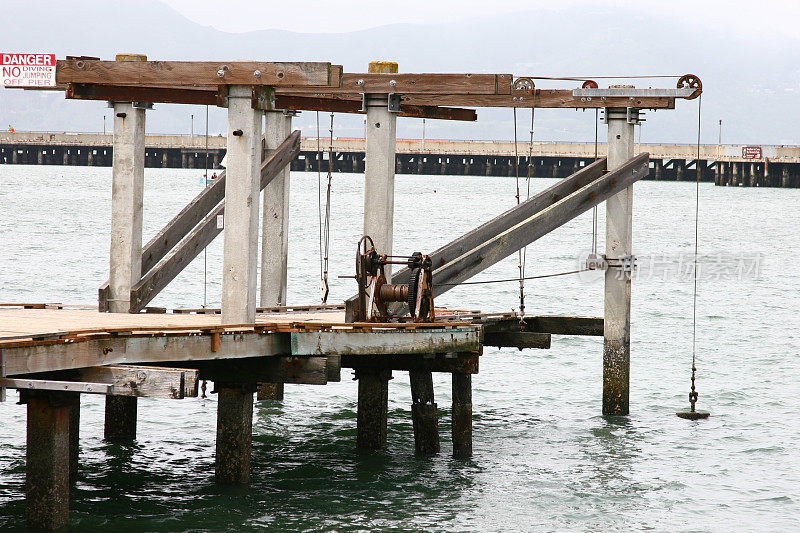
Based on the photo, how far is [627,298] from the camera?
63.1 ft

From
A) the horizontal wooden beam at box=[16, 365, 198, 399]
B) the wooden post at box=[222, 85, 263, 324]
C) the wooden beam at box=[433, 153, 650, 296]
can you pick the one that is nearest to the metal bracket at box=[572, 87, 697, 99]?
the wooden beam at box=[433, 153, 650, 296]

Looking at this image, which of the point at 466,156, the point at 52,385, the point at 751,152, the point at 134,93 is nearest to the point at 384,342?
the point at 52,385

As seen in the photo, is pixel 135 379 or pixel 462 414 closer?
pixel 135 379

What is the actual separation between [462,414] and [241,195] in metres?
4.60

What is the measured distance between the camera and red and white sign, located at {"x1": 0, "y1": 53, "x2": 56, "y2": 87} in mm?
15195

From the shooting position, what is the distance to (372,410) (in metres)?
17.2

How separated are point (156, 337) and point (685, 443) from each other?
10176 mm

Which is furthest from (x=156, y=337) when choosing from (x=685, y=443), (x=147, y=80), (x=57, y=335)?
(x=685, y=443)

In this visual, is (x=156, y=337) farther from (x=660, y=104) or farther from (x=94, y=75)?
(x=660, y=104)

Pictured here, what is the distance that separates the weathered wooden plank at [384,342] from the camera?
1409 cm

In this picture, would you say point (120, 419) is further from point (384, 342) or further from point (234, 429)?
point (384, 342)

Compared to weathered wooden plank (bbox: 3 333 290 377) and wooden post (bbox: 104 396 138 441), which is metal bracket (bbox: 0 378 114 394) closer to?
weathered wooden plank (bbox: 3 333 290 377)

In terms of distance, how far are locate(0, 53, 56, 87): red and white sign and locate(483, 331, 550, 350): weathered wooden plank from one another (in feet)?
25.2

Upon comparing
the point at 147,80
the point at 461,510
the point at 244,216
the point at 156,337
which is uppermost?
the point at 147,80
